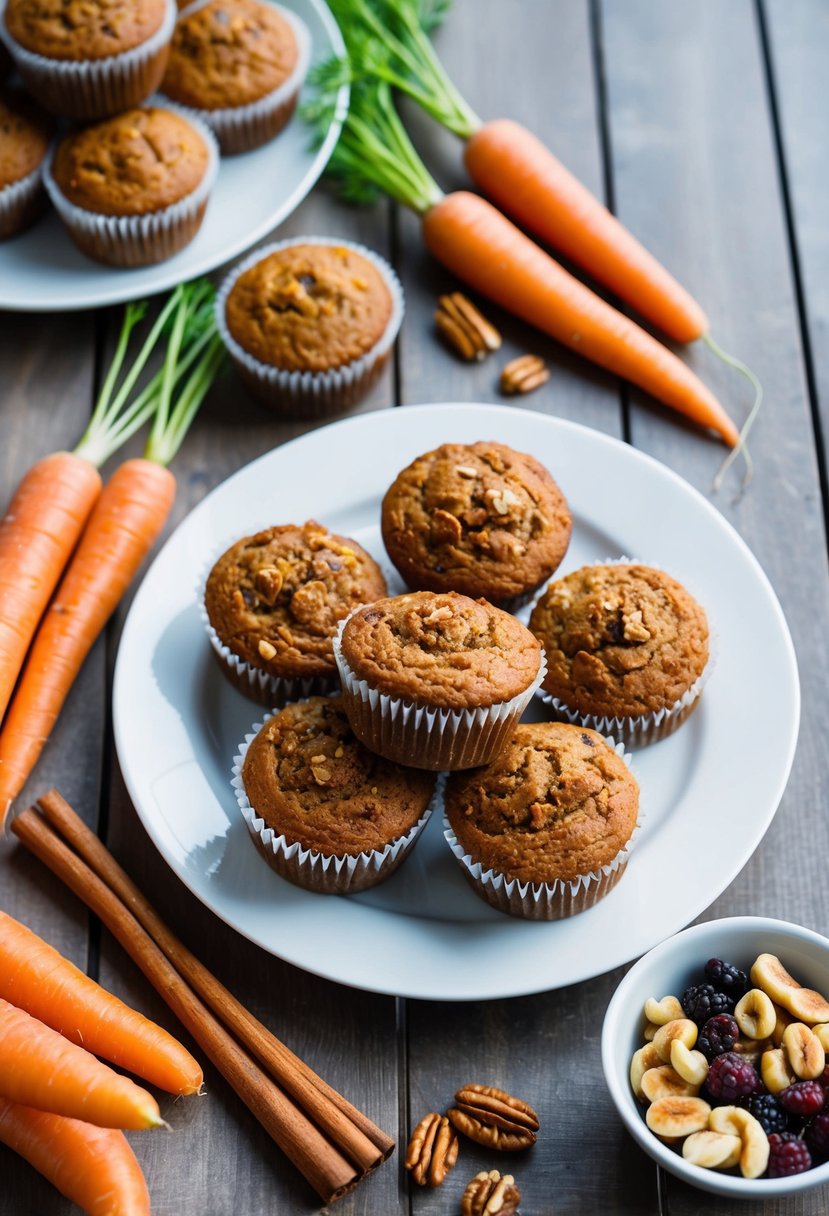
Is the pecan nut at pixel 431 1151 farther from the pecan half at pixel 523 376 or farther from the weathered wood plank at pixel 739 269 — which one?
the pecan half at pixel 523 376

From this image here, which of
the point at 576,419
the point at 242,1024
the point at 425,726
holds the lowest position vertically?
the point at 242,1024

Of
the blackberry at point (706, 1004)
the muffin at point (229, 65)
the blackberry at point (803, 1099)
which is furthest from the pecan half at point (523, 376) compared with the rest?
the blackberry at point (803, 1099)

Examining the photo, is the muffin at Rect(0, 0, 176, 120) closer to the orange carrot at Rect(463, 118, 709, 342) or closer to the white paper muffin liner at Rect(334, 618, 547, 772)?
the orange carrot at Rect(463, 118, 709, 342)

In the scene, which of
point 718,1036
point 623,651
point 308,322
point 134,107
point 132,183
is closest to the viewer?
point 718,1036

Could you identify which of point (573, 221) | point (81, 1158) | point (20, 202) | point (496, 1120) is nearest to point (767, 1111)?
point (496, 1120)

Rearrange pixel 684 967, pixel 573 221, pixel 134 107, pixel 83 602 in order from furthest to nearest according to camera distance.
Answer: pixel 573 221 < pixel 134 107 < pixel 83 602 < pixel 684 967

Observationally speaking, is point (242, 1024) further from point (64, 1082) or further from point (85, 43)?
point (85, 43)

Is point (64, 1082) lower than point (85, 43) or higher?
lower

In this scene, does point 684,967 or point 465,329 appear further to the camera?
point 465,329
